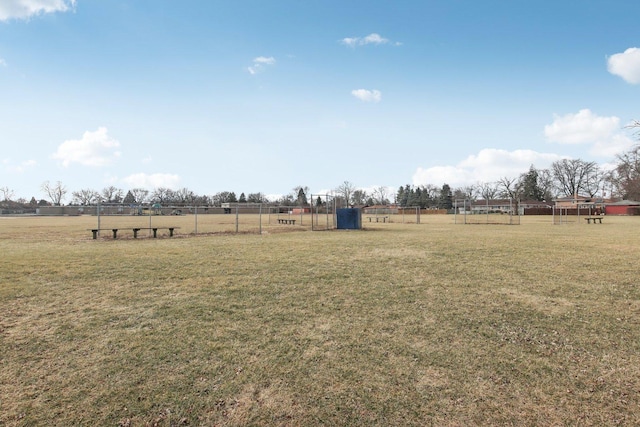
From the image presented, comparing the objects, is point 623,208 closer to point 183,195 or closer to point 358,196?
point 358,196

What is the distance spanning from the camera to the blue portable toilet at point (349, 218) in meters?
21.0

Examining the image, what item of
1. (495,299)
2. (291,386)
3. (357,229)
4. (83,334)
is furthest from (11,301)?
(357,229)

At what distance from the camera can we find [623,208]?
61.9 m

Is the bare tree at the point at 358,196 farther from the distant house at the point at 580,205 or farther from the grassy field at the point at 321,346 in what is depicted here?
the grassy field at the point at 321,346

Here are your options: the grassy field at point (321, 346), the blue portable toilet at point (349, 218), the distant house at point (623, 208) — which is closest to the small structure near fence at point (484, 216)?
the blue portable toilet at point (349, 218)

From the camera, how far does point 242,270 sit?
782 centimetres

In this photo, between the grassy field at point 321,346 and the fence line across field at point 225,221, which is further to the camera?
the fence line across field at point 225,221

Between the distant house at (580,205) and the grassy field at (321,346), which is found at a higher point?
the distant house at (580,205)

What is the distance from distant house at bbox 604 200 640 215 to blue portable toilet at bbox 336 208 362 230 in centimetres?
5931

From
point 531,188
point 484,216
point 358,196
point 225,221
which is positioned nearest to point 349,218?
point 225,221

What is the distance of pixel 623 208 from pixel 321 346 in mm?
78533

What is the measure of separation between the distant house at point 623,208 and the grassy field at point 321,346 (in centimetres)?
6613

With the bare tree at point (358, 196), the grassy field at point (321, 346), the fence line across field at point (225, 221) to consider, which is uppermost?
the bare tree at point (358, 196)

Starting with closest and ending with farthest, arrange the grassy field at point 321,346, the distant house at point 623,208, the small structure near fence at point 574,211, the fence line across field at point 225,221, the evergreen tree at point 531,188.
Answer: the grassy field at point 321,346
the fence line across field at point 225,221
the small structure near fence at point 574,211
the distant house at point 623,208
the evergreen tree at point 531,188
